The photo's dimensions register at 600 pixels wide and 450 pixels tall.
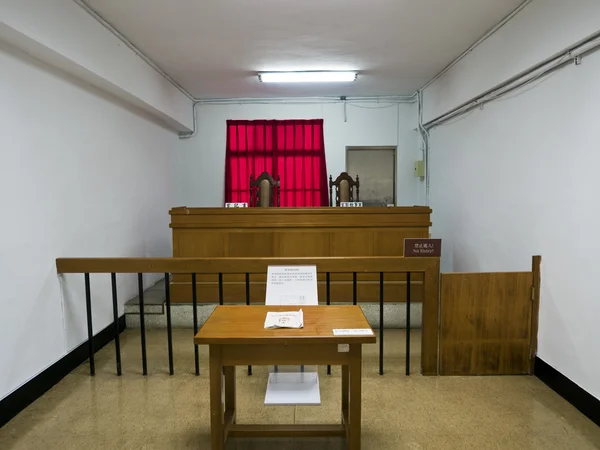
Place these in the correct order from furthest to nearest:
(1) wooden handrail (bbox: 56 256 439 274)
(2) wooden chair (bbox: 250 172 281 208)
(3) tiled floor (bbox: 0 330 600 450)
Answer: (2) wooden chair (bbox: 250 172 281 208), (1) wooden handrail (bbox: 56 256 439 274), (3) tiled floor (bbox: 0 330 600 450)

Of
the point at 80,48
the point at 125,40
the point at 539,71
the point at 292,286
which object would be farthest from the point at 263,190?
the point at 539,71

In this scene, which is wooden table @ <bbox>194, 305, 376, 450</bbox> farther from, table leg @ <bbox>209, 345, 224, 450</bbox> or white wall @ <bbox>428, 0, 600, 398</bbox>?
white wall @ <bbox>428, 0, 600, 398</bbox>

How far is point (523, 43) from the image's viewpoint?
307 cm

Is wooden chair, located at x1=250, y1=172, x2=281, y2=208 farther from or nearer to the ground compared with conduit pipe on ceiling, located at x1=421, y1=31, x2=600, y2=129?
nearer to the ground

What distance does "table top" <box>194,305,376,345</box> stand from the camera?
1635 mm

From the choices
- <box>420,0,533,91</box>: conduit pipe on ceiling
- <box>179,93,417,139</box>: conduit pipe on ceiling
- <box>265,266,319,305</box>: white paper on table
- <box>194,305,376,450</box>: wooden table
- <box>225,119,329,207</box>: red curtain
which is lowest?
<box>194,305,376,450</box>: wooden table

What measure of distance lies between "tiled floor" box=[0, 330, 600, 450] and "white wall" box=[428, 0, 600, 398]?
393 mm

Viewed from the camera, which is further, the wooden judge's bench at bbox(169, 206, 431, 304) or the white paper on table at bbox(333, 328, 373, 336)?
the wooden judge's bench at bbox(169, 206, 431, 304)

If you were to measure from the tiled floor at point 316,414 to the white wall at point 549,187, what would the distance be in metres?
0.39

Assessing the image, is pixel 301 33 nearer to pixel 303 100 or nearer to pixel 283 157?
pixel 303 100

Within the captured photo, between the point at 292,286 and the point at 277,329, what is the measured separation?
474 millimetres

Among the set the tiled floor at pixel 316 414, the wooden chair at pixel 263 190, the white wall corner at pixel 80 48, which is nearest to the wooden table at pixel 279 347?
the tiled floor at pixel 316 414

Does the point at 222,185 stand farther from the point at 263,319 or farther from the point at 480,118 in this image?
the point at 263,319

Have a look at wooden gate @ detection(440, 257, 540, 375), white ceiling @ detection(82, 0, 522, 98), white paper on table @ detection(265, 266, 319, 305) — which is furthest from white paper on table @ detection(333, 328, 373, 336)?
white ceiling @ detection(82, 0, 522, 98)
